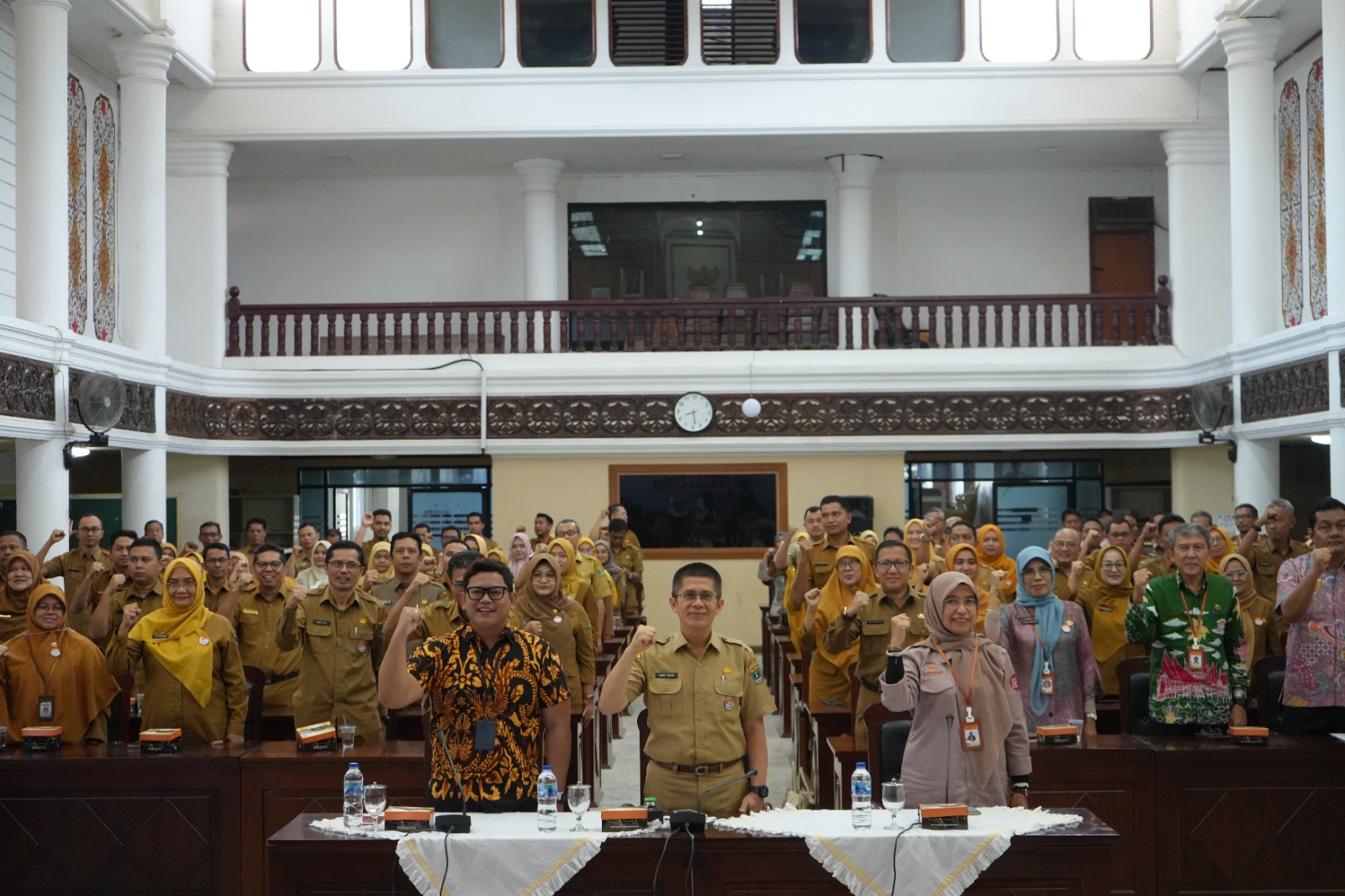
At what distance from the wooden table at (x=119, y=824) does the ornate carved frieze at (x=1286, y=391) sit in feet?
25.3

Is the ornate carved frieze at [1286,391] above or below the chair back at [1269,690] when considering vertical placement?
above

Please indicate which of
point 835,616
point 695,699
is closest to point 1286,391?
point 835,616

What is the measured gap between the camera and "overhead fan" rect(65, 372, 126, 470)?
32.6ft

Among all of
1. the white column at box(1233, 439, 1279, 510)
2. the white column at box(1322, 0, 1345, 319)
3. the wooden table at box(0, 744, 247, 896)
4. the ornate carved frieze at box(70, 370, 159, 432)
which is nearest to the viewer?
the wooden table at box(0, 744, 247, 896)

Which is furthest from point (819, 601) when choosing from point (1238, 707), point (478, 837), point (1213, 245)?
point (1213, 245)

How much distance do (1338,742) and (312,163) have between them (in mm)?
11532

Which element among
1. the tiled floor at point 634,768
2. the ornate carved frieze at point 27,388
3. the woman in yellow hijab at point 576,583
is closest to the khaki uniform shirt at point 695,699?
the tiled floor at point 634,768

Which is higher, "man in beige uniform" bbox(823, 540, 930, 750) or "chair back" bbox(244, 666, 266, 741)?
"man in beige uniform" bbox(823, 540, 930, 750)

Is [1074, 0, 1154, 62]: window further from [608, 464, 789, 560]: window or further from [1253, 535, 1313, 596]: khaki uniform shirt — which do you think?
[1253, 535, 1313, 596]: khaki uniform shirt

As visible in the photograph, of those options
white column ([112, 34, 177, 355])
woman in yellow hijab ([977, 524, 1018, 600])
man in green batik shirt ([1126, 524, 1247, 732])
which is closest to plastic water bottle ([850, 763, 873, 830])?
man in green batik shirt ([1126, 524, 1247, 732])

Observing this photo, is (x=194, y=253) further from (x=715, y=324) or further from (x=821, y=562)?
(x=821, y=562)

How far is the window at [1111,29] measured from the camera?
43.1ft

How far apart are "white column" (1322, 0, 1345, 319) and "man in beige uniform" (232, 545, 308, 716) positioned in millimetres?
6743

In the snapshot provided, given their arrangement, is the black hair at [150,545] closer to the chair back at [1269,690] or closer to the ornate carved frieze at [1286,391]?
the chair back at [1269,690]
